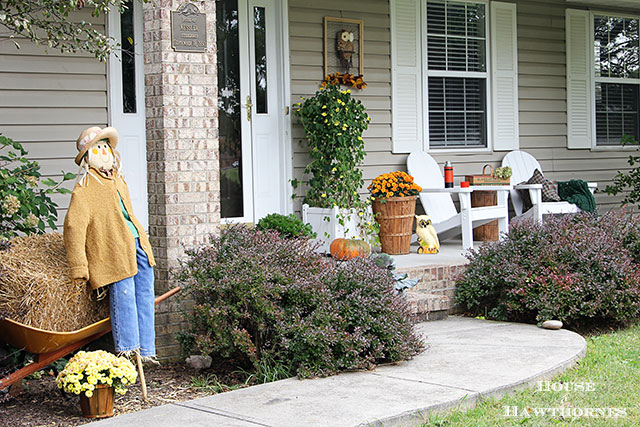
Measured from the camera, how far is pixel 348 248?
666cm

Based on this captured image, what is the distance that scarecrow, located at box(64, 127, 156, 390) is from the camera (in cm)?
383

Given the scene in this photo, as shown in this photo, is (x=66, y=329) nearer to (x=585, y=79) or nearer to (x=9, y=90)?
(x=9, y=90)

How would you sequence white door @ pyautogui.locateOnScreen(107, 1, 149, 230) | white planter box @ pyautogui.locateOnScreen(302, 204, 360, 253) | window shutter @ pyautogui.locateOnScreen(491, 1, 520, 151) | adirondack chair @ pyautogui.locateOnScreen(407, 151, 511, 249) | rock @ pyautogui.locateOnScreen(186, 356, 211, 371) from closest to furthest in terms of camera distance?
rock @ pyautogui.locateOnScreen(186, 356, 211, 371) < white door @ pyautogui.locateOnScreen(107, 1, 149, 230) < white planter box @ pyautogui.locateOnScreen(302, 204, 360, 253) < adirondack chair @ pyautogui.locateOnScreen(407, 151, 511, 249) < window shutter @ pyautogui.locateOnScreen(491, 1, 520, 151)

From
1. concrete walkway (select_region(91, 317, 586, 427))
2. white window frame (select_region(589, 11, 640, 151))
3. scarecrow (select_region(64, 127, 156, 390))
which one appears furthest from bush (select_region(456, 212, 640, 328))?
white window frame (select_region(589, 11, 640, 151))

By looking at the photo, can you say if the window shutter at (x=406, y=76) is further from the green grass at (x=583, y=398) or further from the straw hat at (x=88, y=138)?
the straw hat at (x=88, y=138)

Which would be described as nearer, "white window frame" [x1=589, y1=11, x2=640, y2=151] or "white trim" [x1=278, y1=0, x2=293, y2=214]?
"white trim" [x1=278, y1=0, x2=293, y2=214]

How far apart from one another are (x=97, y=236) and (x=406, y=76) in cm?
496

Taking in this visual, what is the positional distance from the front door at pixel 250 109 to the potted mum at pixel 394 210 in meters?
0.91

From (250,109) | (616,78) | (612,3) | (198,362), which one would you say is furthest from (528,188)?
(198,362)

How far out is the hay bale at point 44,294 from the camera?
12.3 ft

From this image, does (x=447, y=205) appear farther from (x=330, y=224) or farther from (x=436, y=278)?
(x=436, y=278)

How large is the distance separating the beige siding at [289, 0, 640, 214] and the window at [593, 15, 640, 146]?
0.37 metres

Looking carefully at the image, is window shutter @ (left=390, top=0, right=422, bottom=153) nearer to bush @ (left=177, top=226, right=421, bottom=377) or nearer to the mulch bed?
bush @ (left=177, top=226, right=421, bottom=377)

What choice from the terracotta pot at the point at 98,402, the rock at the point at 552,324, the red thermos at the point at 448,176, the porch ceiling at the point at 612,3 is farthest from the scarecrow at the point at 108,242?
the porch ceiling at the point at 612,3
